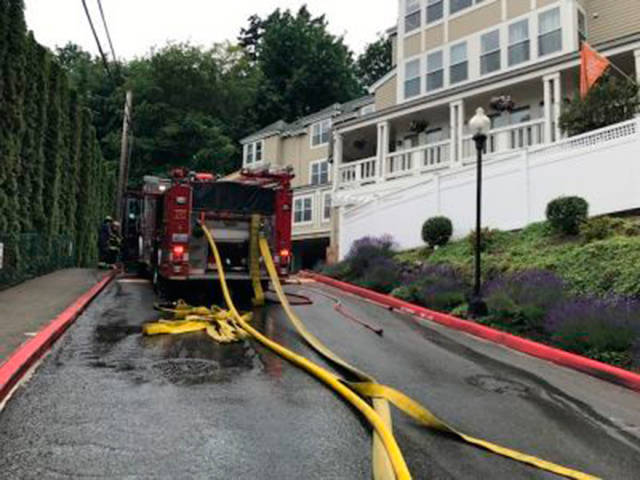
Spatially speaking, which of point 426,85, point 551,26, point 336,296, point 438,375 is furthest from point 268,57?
point 438,375

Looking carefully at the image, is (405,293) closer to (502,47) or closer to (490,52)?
(502,47)

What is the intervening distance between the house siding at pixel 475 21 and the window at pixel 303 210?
14169 mm

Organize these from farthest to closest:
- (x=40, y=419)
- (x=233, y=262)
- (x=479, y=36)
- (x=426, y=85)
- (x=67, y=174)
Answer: (x=426, y=85) < (x=479, y=36) < (x=67, y=174) < (x=233, y=262) < (x=40, y=419)

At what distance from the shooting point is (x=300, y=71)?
2277 inches

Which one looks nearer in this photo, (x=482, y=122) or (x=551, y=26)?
(x=482, y=122)

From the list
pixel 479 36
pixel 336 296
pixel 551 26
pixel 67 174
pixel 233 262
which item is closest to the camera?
pixel 233 262

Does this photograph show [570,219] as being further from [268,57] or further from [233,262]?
[268,57]

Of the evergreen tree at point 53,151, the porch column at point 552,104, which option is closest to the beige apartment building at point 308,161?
the porch column at point 552,104

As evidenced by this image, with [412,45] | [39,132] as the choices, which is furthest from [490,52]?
[39,132]

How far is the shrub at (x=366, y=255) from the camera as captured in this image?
17.2 meters

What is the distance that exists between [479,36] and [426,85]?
2910 mm

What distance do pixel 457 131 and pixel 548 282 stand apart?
11.6 metres

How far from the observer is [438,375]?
7.14 meters

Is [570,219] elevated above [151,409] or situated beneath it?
elevated above
